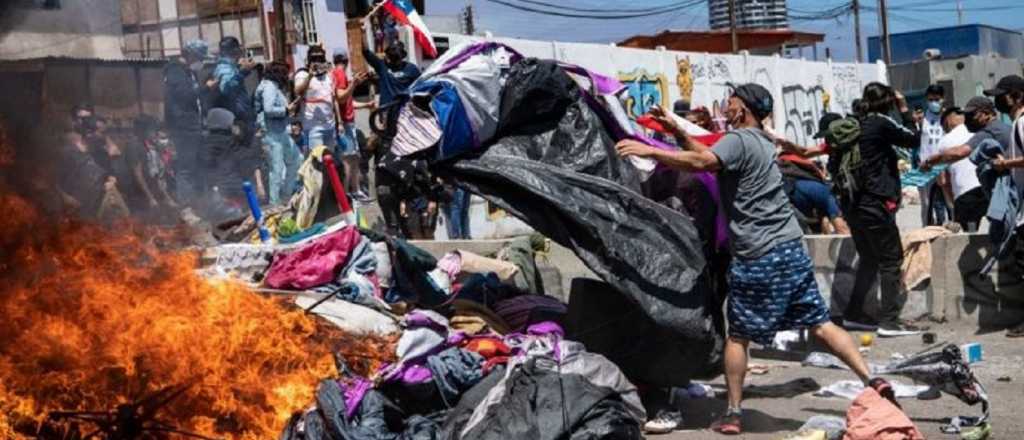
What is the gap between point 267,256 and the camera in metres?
8.43

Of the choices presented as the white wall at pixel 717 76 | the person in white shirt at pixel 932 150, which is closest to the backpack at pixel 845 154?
the person in white shirt at pixel 932 150

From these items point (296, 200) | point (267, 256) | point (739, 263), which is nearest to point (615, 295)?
point (739, 263)

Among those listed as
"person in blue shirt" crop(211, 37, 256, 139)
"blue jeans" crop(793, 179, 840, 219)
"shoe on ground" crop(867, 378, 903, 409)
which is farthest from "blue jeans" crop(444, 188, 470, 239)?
"shoe on ground" crop(867, 378, 903, 409)

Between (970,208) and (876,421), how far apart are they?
6.53 metres

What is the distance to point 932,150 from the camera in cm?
1475

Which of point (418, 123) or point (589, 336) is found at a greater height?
point (418, 123)

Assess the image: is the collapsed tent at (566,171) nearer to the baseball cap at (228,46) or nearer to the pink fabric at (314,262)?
the pink fabric at (314,262)

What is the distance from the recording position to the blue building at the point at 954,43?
163 feet

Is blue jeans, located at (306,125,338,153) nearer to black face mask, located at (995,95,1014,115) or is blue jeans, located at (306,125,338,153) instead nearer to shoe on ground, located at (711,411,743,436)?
black face mask, located at (995,95,1014,115)

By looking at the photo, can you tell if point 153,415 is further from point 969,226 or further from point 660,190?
point 969,226

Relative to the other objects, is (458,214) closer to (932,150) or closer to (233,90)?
(233,90)

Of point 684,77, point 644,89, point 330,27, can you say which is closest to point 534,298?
point 644,89

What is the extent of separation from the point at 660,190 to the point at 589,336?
958 millimetres

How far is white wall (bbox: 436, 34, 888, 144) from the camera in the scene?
19.8 m
